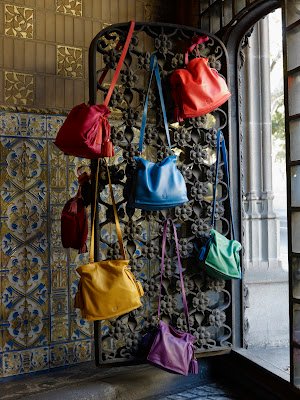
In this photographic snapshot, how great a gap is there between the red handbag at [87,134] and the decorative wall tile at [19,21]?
1025mm

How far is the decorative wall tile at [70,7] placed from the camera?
11.2 ft

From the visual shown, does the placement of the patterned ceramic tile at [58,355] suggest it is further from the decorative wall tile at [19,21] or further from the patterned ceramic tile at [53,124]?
the decorative wall tile at [19,21]

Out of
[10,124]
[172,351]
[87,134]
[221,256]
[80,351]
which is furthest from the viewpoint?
[80,351]

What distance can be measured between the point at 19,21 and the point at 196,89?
1355 millimetres

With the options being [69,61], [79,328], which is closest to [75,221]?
[79,328]

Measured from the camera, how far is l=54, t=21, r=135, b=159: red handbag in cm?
251

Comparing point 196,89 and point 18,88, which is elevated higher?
point 18,88

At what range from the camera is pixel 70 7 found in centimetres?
344

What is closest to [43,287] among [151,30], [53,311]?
[53,311]

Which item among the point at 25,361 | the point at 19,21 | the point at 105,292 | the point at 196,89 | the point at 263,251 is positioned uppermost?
the point at 19,21

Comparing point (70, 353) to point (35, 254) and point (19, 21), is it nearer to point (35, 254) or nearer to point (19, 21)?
point (35, 254)

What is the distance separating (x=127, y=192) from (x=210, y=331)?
1.12 m

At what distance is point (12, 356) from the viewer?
3.17 meters

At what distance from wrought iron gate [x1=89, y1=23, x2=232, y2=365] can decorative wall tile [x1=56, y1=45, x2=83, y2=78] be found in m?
0.42
